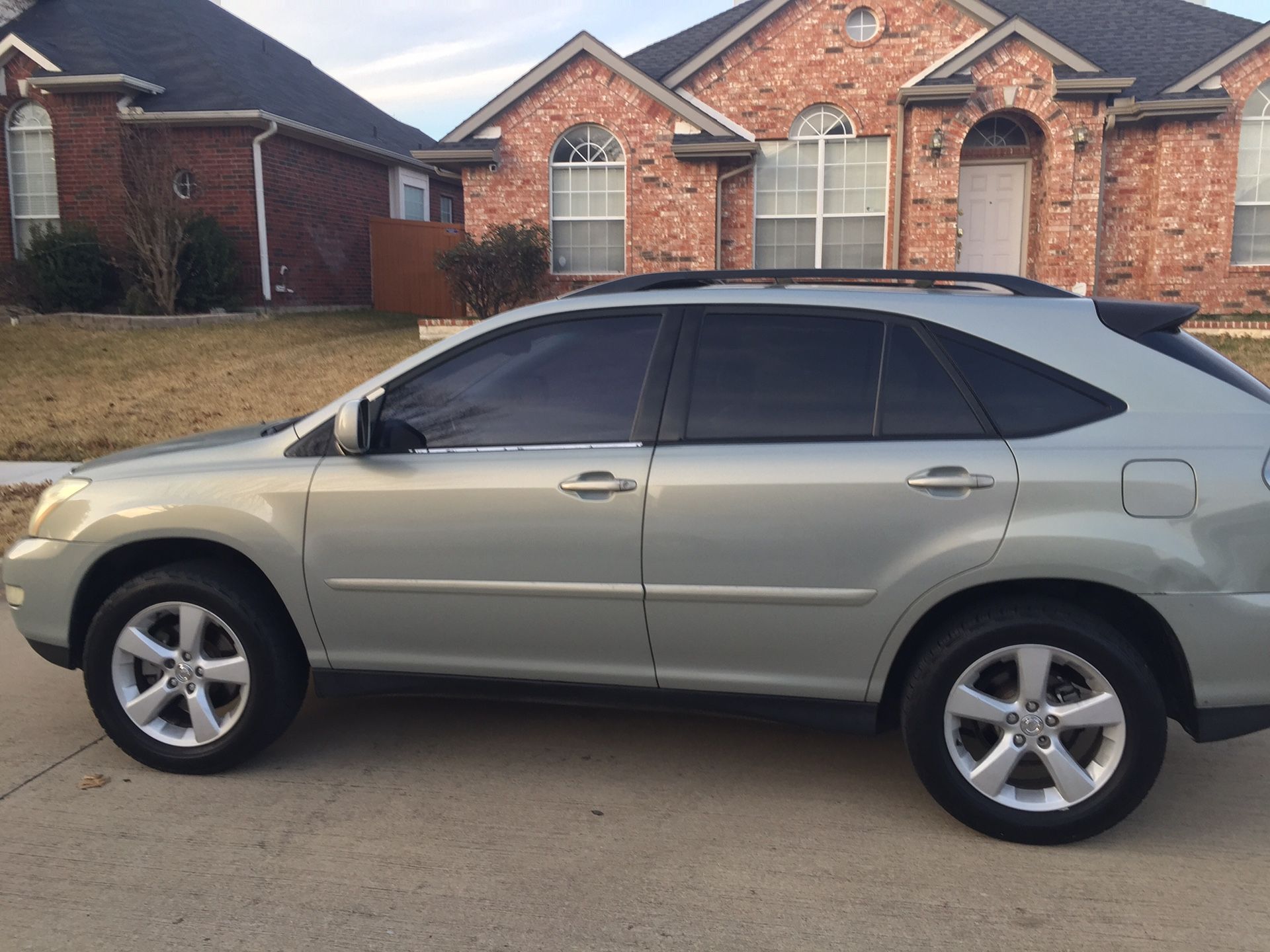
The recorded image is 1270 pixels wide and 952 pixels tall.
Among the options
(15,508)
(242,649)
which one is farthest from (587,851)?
(15,508)

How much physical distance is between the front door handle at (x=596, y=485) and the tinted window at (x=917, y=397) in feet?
2.85

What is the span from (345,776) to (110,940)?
43.6 inches

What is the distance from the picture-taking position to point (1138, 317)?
347 cm

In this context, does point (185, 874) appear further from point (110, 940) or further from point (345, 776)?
point (345, 776)

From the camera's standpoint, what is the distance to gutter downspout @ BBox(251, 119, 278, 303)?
61.4 ft

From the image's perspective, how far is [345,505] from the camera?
3.78m

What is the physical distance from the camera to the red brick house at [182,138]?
18.4 m

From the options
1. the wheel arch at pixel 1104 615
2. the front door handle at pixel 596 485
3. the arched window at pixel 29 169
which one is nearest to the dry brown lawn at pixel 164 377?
the arched window at pixel 29 169

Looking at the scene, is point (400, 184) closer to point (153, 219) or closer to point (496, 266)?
point (153, 219)

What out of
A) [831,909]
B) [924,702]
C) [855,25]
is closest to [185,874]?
[831,909]

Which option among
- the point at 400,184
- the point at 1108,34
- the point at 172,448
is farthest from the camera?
the point at 400,184

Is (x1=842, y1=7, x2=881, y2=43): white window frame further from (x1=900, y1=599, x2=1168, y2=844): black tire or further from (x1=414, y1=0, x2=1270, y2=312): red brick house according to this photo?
(x1=900, y1=599, x2=1168, y2=844): black tire

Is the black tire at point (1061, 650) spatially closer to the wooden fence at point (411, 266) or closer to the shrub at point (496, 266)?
the shrub at point (496, 266)

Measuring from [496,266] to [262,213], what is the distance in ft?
18.9
